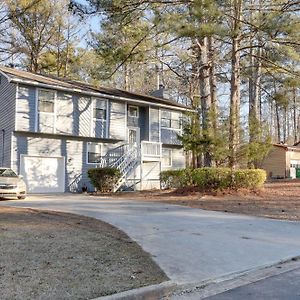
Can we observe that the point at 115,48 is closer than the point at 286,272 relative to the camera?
No

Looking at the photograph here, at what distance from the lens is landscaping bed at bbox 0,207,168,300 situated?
5.20 meters

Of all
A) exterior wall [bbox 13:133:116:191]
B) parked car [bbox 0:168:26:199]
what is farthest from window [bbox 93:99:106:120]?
parked car [bbox 0:168:26:199]

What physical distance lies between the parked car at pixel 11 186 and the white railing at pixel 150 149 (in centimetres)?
955

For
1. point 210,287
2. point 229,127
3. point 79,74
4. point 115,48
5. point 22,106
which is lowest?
point 210,287

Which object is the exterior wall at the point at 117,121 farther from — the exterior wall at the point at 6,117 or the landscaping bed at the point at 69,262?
the landscaping bed at the point at 69,262

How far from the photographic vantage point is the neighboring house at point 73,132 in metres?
22.6

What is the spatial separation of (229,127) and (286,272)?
12793mm

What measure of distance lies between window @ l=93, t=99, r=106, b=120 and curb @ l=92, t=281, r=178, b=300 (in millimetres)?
20660

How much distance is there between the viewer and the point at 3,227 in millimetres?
9469

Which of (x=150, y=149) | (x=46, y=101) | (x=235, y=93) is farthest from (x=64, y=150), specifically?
(x=235, y=93)

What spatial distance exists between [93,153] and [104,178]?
3.47 meters

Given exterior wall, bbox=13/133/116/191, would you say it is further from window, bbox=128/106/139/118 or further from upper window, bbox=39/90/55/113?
window, bbox=128/106/139/118

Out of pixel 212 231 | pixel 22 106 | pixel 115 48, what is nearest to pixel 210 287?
pixel 212 231

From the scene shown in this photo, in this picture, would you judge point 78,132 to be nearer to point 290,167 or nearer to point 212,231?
point 212,231
